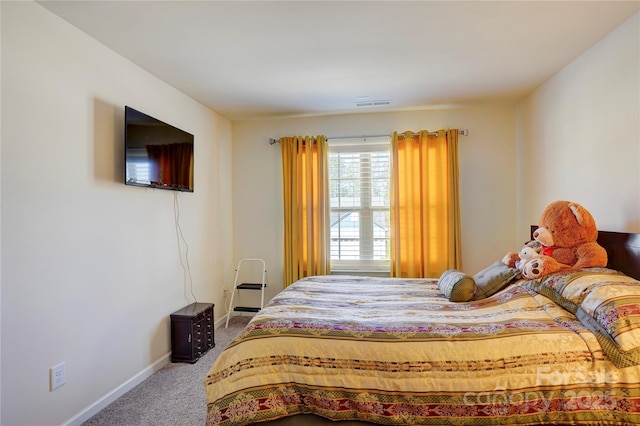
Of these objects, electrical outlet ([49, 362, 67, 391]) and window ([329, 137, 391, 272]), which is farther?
window ([329, 137, 391, 272])

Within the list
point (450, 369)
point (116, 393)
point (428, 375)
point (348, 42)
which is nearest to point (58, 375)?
point (116, 393)

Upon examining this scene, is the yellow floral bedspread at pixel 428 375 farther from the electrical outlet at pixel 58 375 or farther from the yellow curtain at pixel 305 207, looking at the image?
the yellow curtain at pixel 305 207

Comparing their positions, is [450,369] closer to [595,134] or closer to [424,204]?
[595,134]

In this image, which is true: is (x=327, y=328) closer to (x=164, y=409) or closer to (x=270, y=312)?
(x=270, y=312)

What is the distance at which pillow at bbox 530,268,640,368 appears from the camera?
144cm

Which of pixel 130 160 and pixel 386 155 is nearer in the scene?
pixel 130 160

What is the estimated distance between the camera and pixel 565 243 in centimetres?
215

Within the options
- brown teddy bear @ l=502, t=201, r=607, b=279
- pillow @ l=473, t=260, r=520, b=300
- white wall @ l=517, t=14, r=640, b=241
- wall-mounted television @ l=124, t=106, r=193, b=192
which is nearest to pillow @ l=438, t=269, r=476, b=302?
pillow @ l=473, t=260, r=520, b=300

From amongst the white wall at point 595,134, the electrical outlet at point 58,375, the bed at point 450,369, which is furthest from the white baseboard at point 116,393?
the white wall at point 595,134

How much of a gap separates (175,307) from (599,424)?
3.06 metres

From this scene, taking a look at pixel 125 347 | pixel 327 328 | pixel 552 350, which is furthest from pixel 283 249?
pixel 552 350

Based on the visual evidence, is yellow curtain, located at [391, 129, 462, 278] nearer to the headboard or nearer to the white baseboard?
the headboard

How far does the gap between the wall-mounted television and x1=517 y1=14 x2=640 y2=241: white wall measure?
3.31 m

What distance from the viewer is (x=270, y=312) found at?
1987mm
